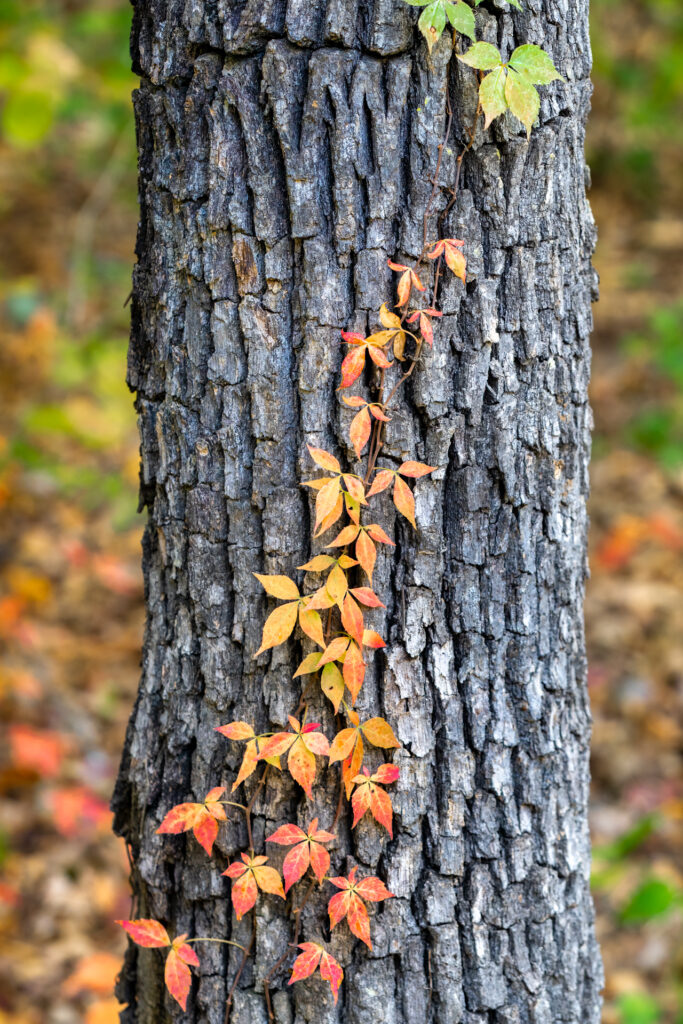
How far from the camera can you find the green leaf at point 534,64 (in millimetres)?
1186

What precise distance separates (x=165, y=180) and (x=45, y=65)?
3.01 meters

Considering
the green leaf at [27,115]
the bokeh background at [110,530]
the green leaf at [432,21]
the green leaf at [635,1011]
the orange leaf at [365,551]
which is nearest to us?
the green leaf at [432,21]

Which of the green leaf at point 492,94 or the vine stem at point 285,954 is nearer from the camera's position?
the green leaf at point 492,94

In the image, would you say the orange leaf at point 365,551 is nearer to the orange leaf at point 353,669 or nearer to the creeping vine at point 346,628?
the creeping vine at point 346,628

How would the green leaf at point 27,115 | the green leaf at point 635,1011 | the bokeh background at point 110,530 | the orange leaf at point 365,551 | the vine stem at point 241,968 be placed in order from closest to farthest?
the orange leaf at point 365,551, the vine stem at point 241,968, the green leaf at point 635,1011, the bokeh background at point 110,530, the green leaf at point 27,115

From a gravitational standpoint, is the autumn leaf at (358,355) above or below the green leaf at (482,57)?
below

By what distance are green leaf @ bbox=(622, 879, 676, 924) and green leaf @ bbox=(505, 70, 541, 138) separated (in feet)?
6.74

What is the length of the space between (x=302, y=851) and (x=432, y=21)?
1.24 meters

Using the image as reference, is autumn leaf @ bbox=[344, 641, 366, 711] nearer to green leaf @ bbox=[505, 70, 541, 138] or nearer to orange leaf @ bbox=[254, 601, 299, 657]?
orange leaf @ bbox=[254, 601, 299, 657]

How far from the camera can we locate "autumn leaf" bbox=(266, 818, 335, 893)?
1.28 m

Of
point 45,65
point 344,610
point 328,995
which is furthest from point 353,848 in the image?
point 45,65

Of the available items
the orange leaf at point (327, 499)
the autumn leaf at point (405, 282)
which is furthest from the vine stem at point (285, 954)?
the autumn leaf at point (405, 282)

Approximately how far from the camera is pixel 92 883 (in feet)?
9.50

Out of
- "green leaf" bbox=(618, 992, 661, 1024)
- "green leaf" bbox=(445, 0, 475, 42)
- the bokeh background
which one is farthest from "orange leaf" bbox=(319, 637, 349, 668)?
"green leaf" bbox=(618, 992, 661, 1024)
